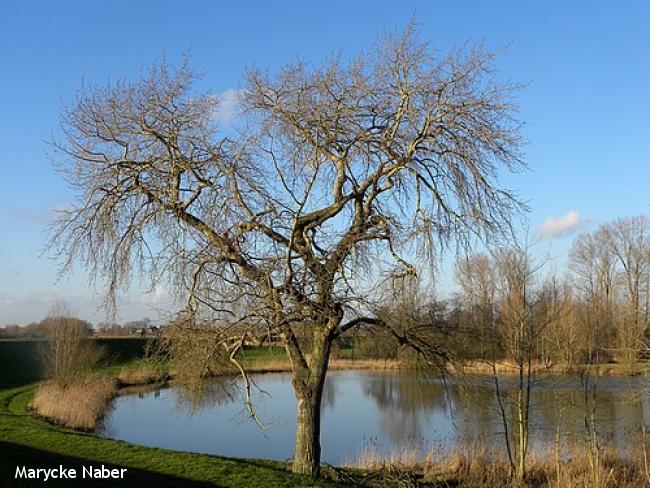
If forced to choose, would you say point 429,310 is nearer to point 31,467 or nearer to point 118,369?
point 31,467

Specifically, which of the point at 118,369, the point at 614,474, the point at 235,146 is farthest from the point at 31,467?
the point at 118,369

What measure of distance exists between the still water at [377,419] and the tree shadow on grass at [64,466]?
42.5 inches

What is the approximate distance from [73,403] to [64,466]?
410 inches

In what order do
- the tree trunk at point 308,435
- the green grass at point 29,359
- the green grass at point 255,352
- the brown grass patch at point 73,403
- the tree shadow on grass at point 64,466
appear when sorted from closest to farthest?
the tree shadow on grass at point 64,466
the tree trunk at point 308,435
the green grass at point 255,352
the brown grass patch at point 73,403
the green grass at point 29,359

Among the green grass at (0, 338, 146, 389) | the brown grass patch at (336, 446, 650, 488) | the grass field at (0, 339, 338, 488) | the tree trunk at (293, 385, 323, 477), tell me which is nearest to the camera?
the grass field at (0, 339, 338, 488)

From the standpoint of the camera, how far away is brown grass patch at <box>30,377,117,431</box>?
17797mm

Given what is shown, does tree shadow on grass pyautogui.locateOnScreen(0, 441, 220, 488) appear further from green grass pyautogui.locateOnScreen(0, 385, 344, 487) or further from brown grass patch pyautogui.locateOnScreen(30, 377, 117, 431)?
brown grass patch pyautogui.locateOnScreen(30, 377, 117, 431)

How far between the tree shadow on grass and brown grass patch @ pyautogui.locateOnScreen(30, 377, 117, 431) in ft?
24.5

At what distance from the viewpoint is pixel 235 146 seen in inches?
376

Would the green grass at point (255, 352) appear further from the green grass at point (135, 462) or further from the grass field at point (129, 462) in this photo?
the green grass at point (135, 462)

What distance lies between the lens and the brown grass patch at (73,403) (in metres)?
17.8

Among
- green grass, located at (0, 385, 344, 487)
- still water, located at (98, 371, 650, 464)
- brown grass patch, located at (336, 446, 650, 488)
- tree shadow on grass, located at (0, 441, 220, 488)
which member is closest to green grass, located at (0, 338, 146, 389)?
still water, located at (98, 371, 650, 464)

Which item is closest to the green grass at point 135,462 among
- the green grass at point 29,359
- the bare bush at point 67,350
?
the bare bush at point 67,350

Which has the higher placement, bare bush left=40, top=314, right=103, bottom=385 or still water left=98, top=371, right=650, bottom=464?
bare bush left=40, top=314, right=103, bottom=385
